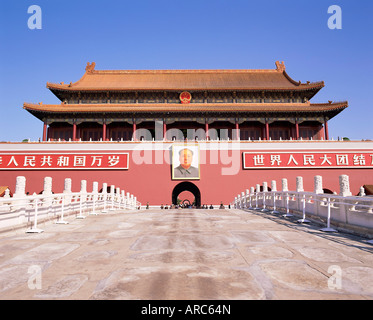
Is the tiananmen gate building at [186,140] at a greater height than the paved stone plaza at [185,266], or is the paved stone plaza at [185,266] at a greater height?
the tiananmen gate building at [186,140]

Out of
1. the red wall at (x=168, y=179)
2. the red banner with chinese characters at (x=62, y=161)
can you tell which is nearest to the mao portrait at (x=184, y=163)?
the red wall at (x=168, y=179)

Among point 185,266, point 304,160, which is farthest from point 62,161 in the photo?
point 185,266

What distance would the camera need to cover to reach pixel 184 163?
72.9 ft

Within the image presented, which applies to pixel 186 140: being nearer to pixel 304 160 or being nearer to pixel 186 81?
pixel 186 81

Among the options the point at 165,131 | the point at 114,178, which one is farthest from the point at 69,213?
the point at 165,131

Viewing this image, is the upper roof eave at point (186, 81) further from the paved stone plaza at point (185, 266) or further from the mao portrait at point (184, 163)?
the paved stone plaza at point (185, 266)

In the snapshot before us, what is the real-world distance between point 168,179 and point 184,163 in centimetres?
187

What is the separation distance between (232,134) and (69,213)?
1929cm

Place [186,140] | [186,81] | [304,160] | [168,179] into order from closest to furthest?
[168,179]
[304,160]
[186,140]
[186,81]

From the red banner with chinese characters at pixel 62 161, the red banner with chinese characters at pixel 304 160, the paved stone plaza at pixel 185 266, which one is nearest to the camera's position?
the paved stone plaza at pixel 185 266

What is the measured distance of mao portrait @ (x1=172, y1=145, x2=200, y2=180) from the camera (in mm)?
22234

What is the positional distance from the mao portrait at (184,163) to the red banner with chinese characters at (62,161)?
3974mm

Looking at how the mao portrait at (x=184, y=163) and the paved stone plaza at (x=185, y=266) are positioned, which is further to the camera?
the mao portrait at (x=184, y=163)

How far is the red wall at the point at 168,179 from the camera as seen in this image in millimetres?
22281
